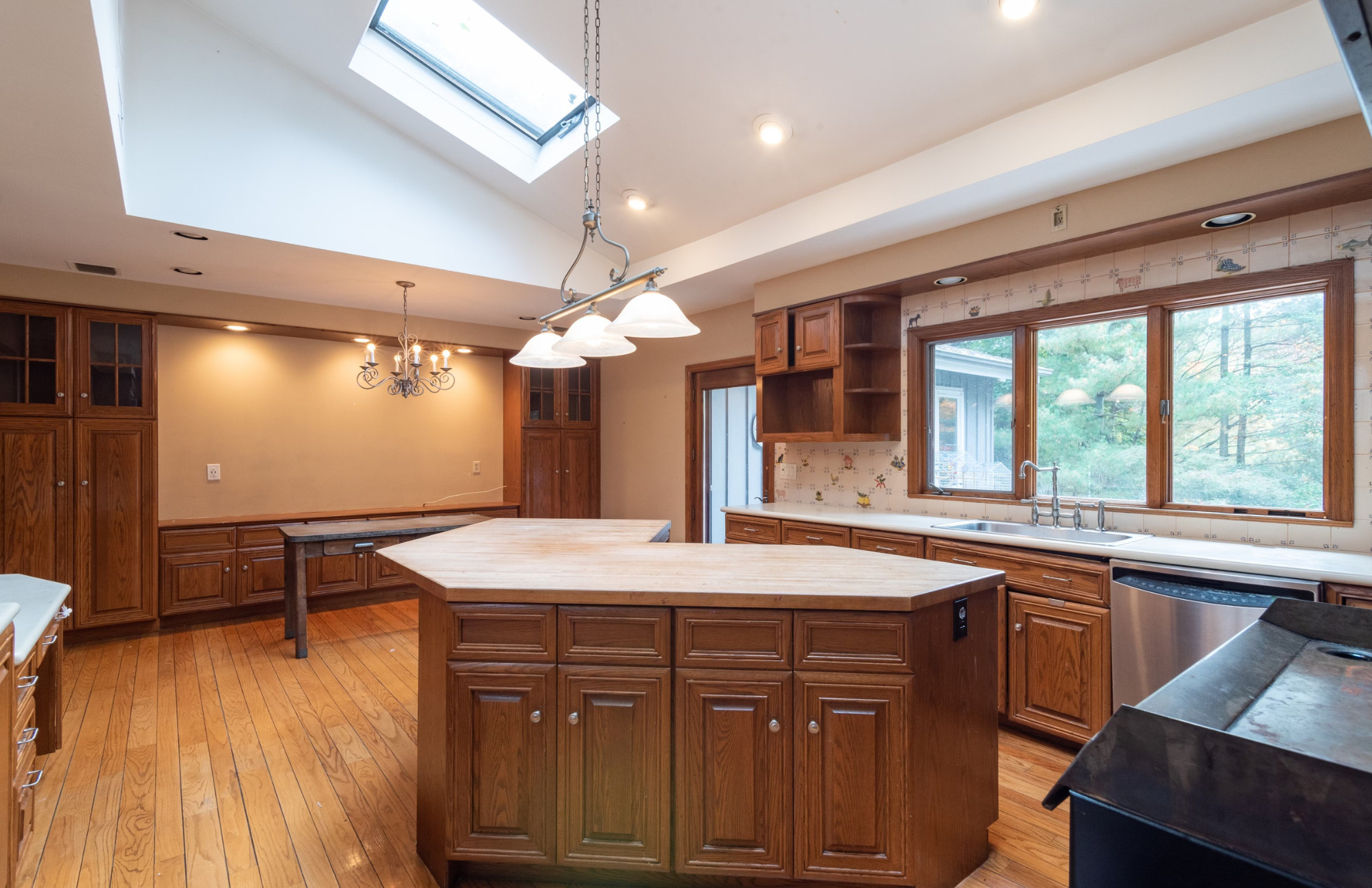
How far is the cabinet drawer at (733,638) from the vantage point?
1656 millimetres

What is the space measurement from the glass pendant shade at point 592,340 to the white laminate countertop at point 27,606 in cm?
178

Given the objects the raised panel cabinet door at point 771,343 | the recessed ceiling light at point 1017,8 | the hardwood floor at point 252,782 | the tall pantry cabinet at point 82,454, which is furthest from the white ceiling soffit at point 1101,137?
the tall pantry cabinet at point 82,454

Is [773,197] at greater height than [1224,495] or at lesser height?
greater

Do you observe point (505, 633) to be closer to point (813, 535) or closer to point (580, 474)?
point (813, 535)

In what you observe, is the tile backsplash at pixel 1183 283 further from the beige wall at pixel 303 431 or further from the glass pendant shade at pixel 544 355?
the beige wall at pixel 303 431

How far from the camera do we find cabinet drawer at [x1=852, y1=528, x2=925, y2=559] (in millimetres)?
3076

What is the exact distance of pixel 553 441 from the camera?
20.2 feet

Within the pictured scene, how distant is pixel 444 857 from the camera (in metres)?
1.77

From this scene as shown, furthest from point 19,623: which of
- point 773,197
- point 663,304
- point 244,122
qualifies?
point 773,197

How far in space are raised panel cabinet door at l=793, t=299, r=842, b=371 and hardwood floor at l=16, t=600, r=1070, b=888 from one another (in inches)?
89.6

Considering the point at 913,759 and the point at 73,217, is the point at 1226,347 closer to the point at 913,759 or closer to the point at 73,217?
the point at 913,759

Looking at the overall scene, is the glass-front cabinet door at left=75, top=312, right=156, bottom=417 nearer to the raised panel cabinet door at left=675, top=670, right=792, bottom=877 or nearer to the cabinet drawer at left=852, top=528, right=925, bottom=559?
the raised panel cabinet door at left=675, top=670, right=792, bottom=877

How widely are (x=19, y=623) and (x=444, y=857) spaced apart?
150cm

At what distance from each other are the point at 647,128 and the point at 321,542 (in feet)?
10.8
